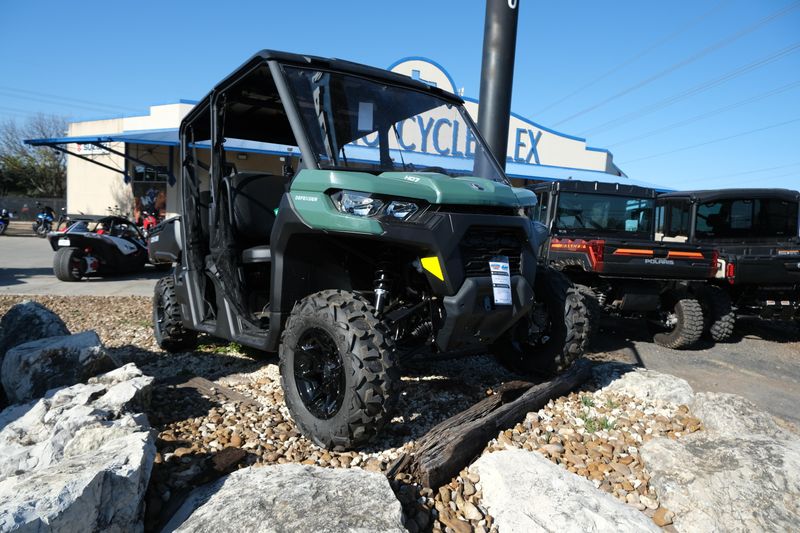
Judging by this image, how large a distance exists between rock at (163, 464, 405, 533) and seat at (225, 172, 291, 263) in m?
2.28

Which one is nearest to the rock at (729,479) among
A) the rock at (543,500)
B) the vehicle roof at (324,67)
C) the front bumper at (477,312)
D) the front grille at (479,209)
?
the rock at (543,500)

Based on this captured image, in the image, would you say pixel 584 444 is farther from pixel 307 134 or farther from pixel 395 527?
pixel 307 134

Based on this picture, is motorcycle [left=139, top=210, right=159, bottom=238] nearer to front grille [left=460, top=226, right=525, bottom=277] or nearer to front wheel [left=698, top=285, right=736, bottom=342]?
front wheel [left=698, top=285, right=736, bottom=342]

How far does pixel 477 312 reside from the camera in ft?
9.55

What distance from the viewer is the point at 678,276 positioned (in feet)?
21.4

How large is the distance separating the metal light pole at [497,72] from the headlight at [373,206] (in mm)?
4159

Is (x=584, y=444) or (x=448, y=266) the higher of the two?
(x=448, y=266)

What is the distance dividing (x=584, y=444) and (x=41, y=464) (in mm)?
3018

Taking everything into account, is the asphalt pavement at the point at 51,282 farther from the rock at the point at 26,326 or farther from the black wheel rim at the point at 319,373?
the black wheel rim at the point at 319,373

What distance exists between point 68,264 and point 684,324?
1086 cm

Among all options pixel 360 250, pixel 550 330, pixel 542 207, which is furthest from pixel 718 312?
pixel 360 250

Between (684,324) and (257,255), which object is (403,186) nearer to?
(257,255)

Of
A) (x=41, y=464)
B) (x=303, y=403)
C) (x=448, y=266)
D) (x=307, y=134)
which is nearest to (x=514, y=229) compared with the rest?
(x=448, y=266)

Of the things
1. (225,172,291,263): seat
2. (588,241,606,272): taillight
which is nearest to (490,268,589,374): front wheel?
(225,172,291,263): seat
